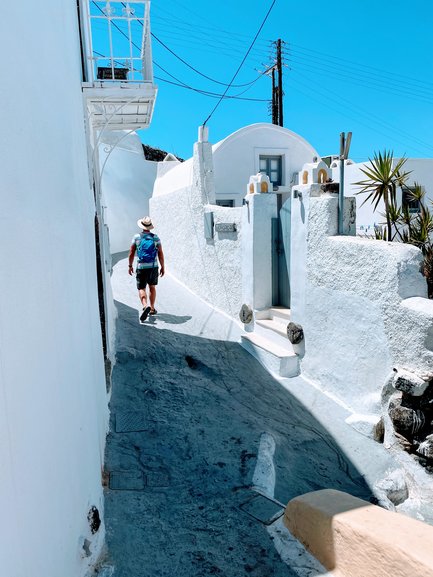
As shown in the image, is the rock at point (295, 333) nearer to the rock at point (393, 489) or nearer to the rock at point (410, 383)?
the rock at point (410, 383)

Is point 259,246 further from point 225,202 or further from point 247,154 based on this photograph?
point 247,154

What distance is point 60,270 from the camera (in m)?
2.37

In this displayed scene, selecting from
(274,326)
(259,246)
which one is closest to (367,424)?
(274,326)

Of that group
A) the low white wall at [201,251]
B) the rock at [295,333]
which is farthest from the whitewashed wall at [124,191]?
the rock at [295,333]

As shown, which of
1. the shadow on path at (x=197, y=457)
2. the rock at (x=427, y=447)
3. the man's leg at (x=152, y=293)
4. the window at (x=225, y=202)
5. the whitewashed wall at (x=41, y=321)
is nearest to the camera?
the whitewashed wall at (x=41, y=321)

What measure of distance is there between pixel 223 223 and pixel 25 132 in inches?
277

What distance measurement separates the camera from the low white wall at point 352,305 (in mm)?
4941

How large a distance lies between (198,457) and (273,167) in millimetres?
11196

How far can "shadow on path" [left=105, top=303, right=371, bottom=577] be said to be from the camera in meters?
3.15

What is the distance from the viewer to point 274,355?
6.76 m

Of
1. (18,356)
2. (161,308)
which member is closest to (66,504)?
(18,356)

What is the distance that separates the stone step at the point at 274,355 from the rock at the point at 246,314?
385mm

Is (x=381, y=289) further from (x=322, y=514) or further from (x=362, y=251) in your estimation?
(x=322, y=514)

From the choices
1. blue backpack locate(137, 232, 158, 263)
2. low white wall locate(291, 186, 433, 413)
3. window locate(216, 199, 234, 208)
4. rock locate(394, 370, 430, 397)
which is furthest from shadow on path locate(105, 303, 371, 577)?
window locate(216, 199, 234, 208)
